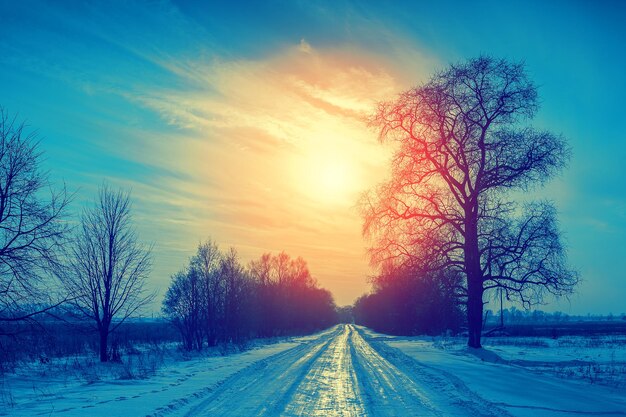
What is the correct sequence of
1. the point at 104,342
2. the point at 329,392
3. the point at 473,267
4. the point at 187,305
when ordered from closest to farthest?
the point at 329,392, the point at 473,267, the point at 104,342, the point at 187,305

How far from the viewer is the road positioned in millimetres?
10945

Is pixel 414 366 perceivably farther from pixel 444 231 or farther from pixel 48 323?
pixel 48 323

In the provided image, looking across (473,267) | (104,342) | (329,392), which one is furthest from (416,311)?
(329,392)

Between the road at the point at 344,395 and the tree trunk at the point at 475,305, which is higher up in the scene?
the tree trunk at the point at 475,305

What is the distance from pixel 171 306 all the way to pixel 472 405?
3737 cm

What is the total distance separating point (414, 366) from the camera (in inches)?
832

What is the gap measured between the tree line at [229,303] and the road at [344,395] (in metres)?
25.9

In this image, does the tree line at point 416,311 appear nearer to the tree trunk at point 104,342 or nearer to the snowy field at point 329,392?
the tree trunk at point 104,342

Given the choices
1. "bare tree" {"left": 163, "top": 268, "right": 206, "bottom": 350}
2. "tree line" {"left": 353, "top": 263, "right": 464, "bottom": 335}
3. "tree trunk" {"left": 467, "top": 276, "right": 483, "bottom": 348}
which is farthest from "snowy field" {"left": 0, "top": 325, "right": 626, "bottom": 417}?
"tree line" {"left": 353, "top": 263, "right": 464, "bottom": 335}

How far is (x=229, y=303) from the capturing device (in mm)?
53281

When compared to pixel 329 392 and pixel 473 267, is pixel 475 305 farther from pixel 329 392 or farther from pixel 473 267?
pixel 329 392

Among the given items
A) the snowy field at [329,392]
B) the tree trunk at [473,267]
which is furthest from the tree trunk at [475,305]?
the snowy field at [329,392]

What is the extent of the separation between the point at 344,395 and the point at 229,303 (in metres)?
41.4

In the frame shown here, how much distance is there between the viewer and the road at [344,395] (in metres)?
10.9
